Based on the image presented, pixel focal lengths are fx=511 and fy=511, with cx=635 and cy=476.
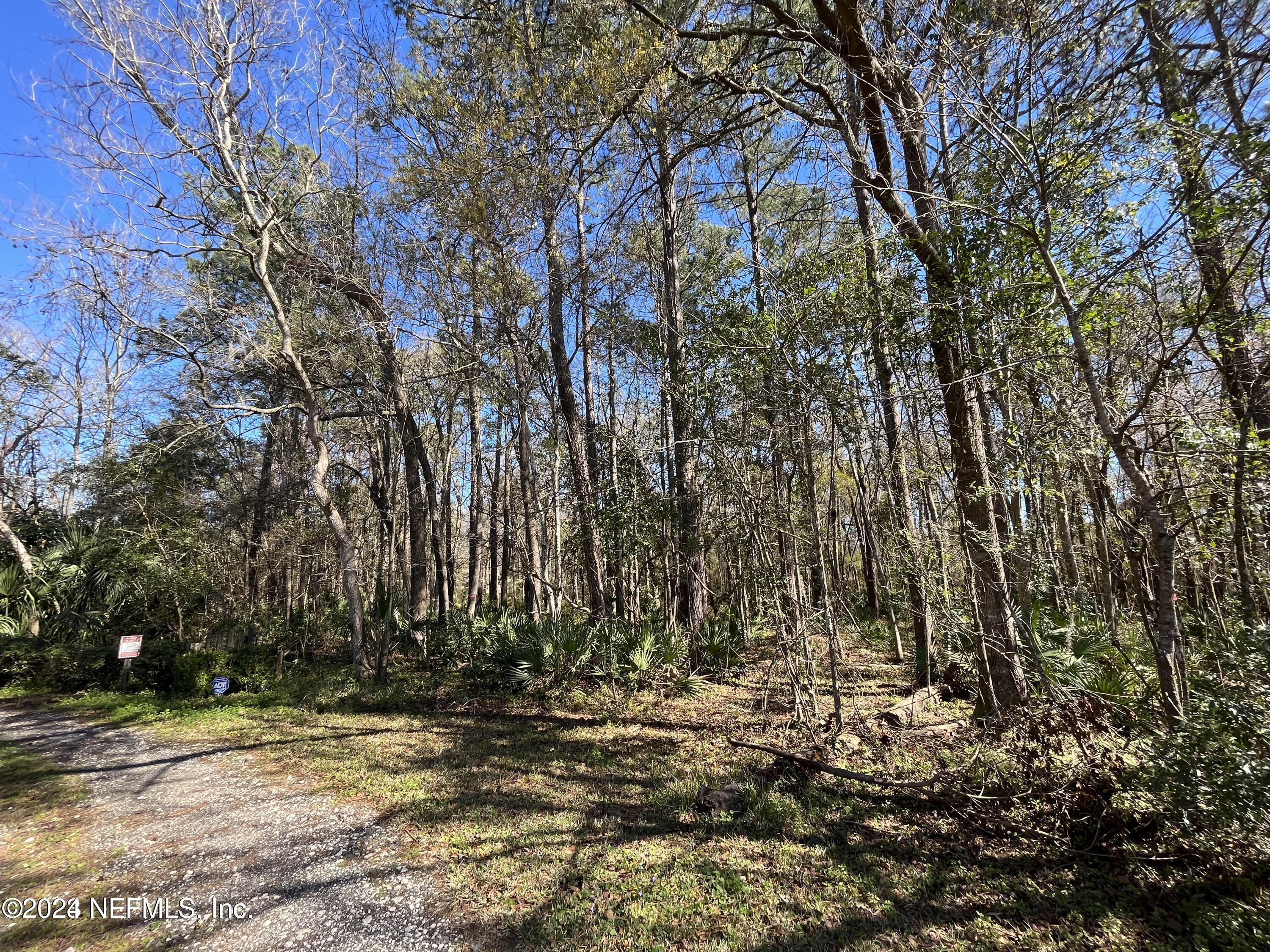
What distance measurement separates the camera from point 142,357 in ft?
39.8

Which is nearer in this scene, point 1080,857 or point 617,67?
point 1080,857

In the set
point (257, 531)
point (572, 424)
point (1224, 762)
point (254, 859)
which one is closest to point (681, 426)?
point (572, 424)

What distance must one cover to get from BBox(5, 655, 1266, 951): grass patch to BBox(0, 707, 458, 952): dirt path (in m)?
0.30

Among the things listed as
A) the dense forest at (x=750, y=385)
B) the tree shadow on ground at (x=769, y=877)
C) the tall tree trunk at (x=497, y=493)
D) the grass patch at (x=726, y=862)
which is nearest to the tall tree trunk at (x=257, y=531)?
the dense forest at (x=750, y=385)

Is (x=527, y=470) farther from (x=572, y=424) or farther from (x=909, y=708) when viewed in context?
(x=909, y=708)

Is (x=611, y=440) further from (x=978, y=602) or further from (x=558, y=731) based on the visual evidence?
(x=978, y=602)

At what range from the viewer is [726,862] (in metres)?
3.63

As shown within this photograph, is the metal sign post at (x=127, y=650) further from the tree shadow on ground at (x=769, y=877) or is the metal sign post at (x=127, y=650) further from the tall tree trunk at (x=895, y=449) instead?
the tall tree trunk at (x=895, y=449)

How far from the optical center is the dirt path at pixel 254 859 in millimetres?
3082

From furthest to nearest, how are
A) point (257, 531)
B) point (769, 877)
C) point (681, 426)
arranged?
1. point (257, 531)
2. point (681, 426)
3. point (769, 877)

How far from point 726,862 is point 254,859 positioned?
11.8ft

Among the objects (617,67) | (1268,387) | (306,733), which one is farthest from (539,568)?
(1268,387)

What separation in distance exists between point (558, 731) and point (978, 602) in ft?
17.1

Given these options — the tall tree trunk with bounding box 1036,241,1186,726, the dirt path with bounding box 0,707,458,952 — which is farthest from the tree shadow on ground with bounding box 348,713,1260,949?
the tall tree trunk with bounding box 1036,241,1186,726
